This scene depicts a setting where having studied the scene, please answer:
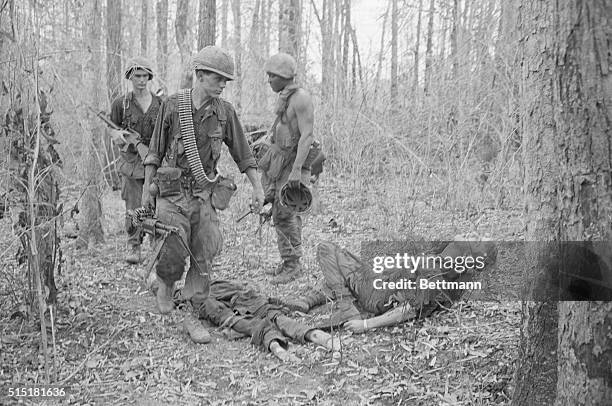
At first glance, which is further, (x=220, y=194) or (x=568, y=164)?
(x=220, y=194)

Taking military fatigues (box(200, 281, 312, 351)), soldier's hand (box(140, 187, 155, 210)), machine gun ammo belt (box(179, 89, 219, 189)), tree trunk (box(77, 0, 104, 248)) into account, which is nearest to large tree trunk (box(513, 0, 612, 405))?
military fatigues (box(200, 281, 312, 351))

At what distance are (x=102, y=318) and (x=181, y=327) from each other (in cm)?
59

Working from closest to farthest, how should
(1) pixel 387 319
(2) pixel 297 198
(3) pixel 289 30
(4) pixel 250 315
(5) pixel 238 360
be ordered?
1. (5) pixel 238 360
2. (1) pixel 387 319
3. (4) pixel 250 315
4. (2) pixel 297 198
5. (3) pixel 289 30

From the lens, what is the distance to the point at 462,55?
8.78 m

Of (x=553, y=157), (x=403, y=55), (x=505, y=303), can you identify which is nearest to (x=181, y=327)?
(x=505, y=303)

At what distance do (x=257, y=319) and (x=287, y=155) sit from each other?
1913mm

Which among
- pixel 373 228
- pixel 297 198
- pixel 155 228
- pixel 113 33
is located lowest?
pixel 373 228

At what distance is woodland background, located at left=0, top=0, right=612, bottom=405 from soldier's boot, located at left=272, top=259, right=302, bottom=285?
0.15 m

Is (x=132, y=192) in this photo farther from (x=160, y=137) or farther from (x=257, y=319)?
(x=257, y=319)

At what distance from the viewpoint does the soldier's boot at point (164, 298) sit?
16.8ft

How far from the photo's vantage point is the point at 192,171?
4715mm

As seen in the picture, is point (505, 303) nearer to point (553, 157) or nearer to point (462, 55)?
point (553, 157)

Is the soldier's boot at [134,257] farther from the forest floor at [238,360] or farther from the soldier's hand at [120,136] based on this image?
the soldier's hand at [120,136]

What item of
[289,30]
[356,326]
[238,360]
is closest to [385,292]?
[356,326]
